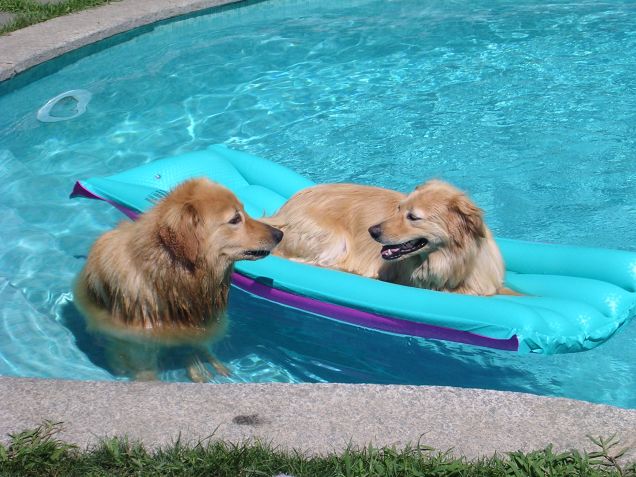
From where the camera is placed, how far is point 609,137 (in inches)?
348

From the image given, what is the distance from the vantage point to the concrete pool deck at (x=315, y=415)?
3.71 meters

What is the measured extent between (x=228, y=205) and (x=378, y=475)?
1.81 m

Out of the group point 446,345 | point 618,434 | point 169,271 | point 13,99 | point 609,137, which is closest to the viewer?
point 618,434

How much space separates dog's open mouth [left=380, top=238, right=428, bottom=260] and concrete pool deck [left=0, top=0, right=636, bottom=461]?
142 centimetres

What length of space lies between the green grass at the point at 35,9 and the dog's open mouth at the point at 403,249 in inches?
274

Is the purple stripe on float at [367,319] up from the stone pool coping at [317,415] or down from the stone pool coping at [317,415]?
down

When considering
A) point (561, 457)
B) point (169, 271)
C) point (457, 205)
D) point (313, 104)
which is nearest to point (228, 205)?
point (169, 271)

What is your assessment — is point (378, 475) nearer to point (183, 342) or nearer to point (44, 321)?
point (183, 342)

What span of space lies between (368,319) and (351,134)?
13.2ft

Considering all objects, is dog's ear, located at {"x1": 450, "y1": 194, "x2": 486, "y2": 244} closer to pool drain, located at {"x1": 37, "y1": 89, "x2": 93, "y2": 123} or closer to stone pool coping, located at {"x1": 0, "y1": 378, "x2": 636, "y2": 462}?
stone pool coping, located at {"x1": 0, "y1": 378, "x2": 636, "y2": 462}

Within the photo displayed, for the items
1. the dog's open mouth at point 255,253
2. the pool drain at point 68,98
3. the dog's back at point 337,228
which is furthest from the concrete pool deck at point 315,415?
the pool drain at point 68,98

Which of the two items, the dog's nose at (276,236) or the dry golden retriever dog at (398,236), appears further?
the dry golden retriever dog at (398,236)

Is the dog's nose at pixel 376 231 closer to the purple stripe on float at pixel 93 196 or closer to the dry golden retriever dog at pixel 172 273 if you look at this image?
the dry golden retriever dog at pixel 172 273

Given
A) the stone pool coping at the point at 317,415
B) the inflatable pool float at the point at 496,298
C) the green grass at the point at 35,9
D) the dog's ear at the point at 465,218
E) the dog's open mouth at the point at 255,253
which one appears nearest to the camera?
the stone pool coping at the point at 317,415
